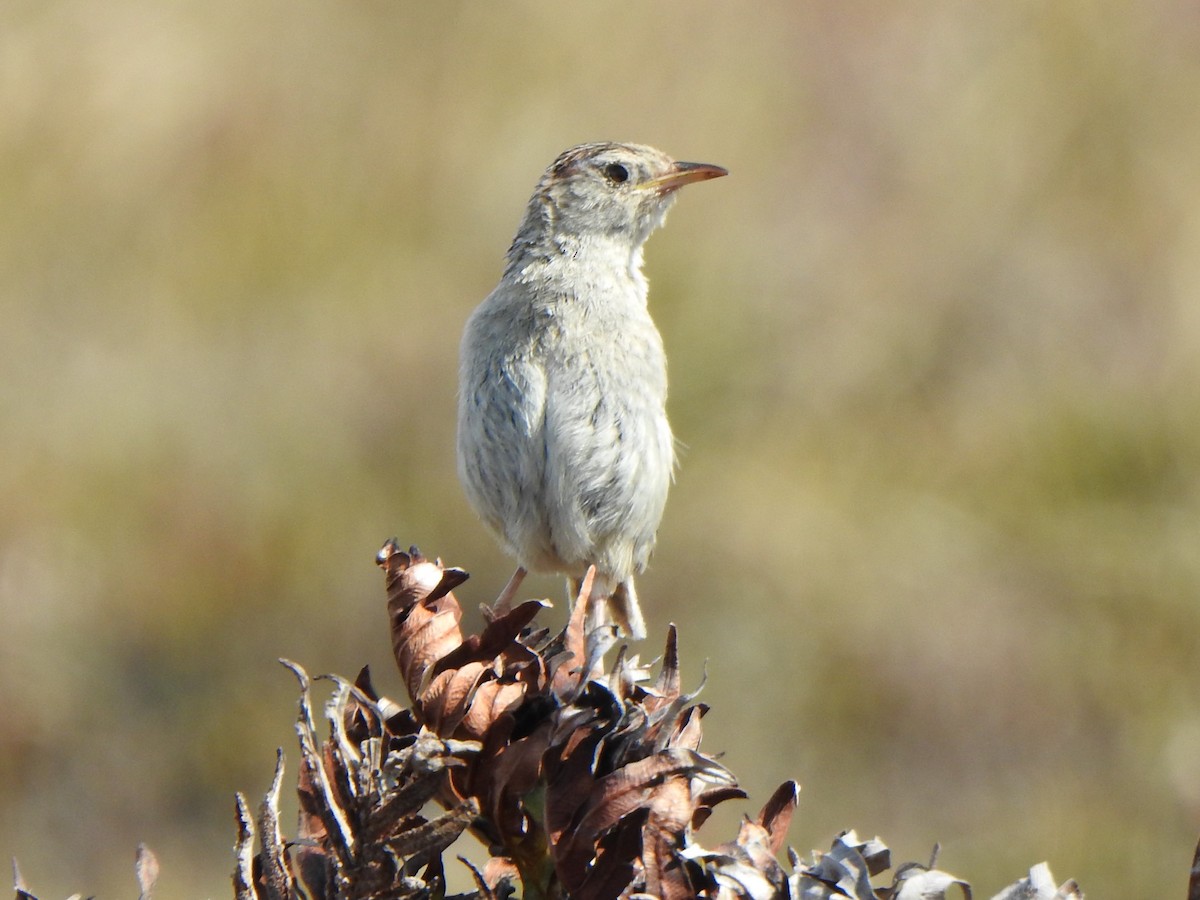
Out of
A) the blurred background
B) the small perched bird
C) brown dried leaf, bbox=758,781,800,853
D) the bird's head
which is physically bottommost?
brown dried leaf, bbox=758,781,800,853

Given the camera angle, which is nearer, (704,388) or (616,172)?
(616,172)

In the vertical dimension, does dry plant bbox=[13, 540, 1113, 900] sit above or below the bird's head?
below

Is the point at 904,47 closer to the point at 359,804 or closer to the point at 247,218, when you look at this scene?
the point at 247,218

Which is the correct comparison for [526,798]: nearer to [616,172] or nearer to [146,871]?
[146,871]

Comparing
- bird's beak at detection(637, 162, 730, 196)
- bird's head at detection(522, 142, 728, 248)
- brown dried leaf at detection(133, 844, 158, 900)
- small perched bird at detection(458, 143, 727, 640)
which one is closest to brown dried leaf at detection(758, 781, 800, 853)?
brown dried leaf at detection(133, 844, 158, 900)

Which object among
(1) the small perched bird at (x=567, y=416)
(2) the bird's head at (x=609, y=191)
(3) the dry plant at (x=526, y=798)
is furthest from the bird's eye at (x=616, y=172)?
(3) the dry plant at (x=526, y=798)

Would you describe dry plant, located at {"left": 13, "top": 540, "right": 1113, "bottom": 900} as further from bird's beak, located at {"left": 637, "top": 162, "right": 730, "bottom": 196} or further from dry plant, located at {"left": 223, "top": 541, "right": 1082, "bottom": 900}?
bird's beak, located at {"left": 637, "top": 162, "right": 730, "bottom": 196}

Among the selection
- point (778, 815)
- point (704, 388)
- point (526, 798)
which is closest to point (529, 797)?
point (526, 798)
